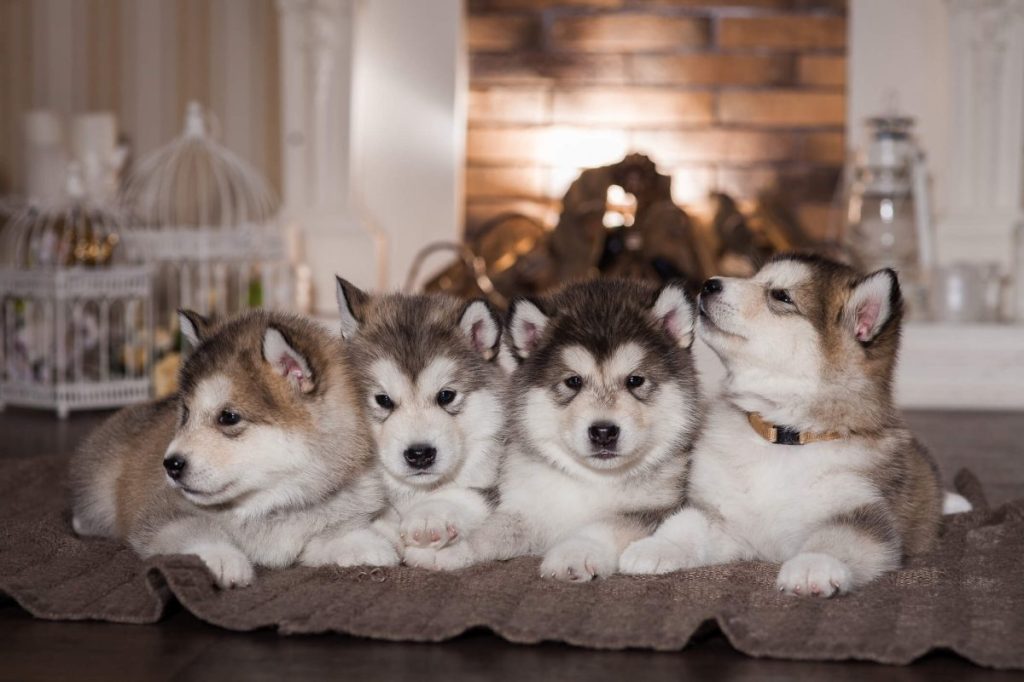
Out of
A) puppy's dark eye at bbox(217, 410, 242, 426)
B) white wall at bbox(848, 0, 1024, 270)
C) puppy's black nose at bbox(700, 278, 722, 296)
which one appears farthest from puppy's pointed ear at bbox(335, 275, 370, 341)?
white wall at bbox(848, 0, 1024, 270)

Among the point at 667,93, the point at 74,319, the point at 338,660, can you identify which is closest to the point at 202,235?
the point at 74,319

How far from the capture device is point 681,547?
2.16 m

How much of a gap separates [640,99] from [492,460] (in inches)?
145

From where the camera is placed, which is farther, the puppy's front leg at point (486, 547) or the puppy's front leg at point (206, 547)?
the puppy's front leg at point (486, 547)

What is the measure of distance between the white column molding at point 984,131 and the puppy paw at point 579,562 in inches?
152

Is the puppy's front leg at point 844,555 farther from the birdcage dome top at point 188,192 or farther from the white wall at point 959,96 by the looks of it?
the birdcage dome top at point 188,192

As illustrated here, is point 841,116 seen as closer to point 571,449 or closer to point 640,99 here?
point 640,99

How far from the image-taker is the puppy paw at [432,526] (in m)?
2.18

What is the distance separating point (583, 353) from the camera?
7.20 feet

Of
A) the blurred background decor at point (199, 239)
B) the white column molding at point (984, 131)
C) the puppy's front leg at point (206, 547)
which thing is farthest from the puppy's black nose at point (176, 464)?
the white column molding at point (984, 131)

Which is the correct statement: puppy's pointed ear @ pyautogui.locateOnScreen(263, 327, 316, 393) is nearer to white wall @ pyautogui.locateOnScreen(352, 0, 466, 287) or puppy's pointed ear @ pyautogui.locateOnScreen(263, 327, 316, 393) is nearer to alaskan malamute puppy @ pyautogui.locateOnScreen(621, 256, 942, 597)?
alaskan malamute puppy @ pyautogui.locateOnScreen(621, 256, 942, 597)

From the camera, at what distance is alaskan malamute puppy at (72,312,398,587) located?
6.82 feet

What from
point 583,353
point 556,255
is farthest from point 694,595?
point 556,255

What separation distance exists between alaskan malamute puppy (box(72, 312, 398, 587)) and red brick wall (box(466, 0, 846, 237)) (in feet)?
11.7
